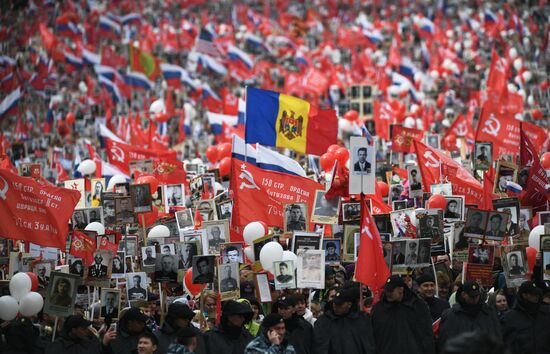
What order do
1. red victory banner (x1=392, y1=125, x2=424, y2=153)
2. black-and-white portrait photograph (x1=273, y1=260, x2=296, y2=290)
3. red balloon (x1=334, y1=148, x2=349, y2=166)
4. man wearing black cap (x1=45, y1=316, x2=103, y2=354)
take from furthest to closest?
red victory banner (x1=392, y1=125, x2=424, y2=153)
red balloon (x1=334, y1=148, x2=349, y2=166)
black-and-white portrait photograph (x1=273, y1=260, x2=296, y2=290)
man wearing black cap (x1=45, y1=316, x2=103, y2=354)

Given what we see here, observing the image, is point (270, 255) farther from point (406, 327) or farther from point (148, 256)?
point (406, 327)

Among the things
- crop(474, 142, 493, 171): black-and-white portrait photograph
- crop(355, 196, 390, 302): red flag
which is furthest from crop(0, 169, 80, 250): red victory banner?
crop(474, 142, 493, 171): black-and-white portrait photograph

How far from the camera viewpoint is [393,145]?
22281mm

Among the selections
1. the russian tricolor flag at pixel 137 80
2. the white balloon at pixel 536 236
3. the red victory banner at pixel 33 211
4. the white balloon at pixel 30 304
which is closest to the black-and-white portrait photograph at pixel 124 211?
the red victory banner at pixel 33 211

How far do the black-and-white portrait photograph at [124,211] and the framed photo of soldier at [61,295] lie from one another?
4.25 metres

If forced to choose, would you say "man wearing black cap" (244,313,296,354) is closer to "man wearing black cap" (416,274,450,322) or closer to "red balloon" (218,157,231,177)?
"man wearing black cap" (416,274,450,322)

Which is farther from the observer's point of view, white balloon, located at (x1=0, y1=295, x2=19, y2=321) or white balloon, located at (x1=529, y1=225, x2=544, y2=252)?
white balloon, located at (x1=529, y1=225, x2=544, y2=252)

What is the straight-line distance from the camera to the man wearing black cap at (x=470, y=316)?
11453 millimetres

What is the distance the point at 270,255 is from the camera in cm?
1345

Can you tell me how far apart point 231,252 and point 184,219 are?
274 centimetres

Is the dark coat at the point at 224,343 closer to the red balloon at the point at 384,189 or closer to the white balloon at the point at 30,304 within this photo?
the white balloon at the point at 30,304

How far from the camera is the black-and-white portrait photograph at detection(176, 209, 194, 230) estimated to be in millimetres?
16750

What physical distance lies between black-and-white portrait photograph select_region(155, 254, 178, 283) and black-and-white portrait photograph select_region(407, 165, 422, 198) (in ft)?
16.6

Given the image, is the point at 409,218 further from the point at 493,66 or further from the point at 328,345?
the point at 493,66
